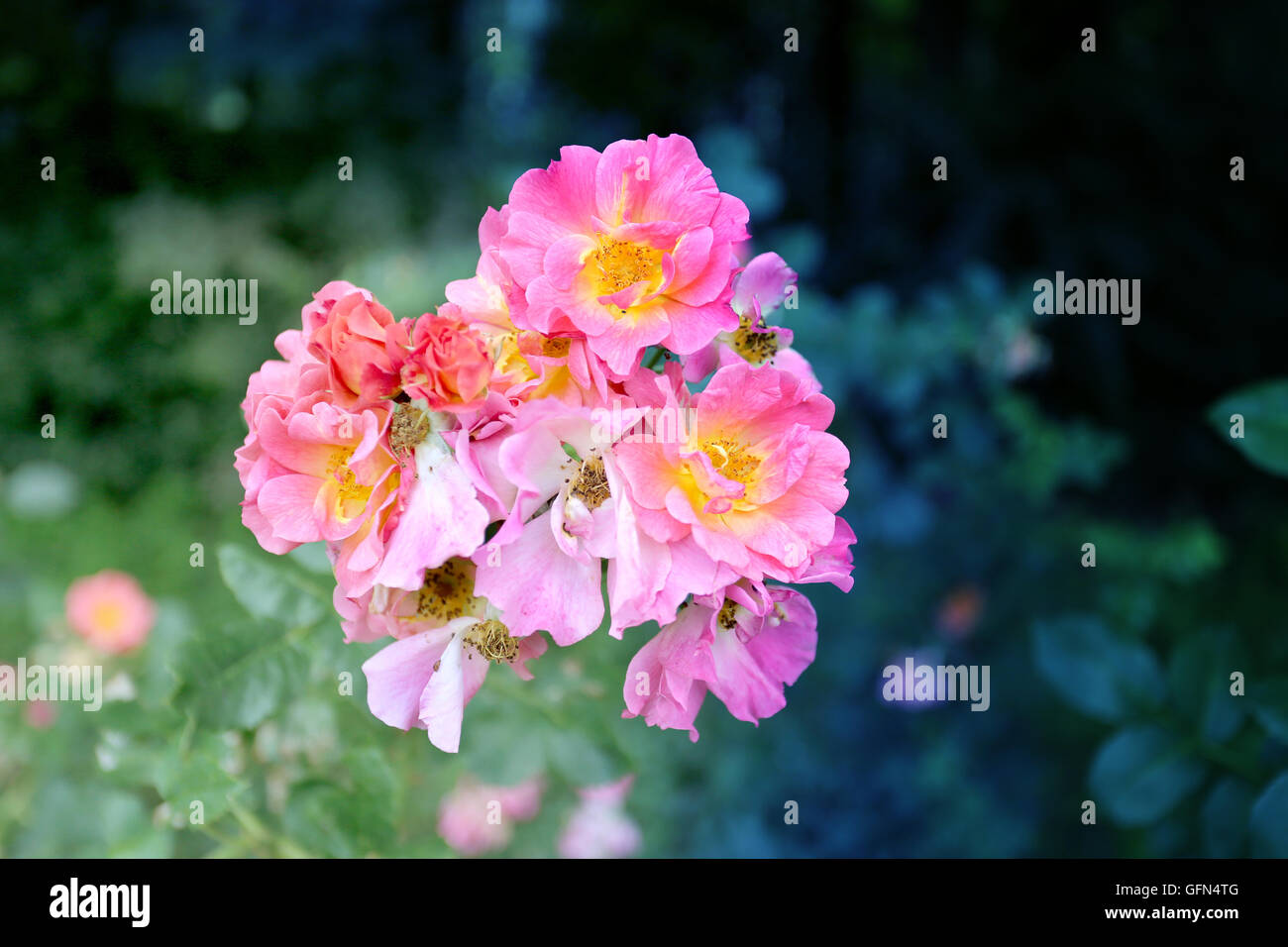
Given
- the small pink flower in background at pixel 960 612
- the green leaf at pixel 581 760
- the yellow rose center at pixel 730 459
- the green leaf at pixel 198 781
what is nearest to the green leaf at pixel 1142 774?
the green leaf at pixel 581 760

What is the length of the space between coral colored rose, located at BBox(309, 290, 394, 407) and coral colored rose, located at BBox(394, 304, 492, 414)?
0.06ft

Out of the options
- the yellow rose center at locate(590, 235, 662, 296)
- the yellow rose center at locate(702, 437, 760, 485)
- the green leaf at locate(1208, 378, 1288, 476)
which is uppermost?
the yellow rose center at locate(590, 235, 662, 296)

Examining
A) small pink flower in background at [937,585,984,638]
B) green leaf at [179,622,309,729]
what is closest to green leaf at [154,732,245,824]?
green leaf at [179,622,309,729]

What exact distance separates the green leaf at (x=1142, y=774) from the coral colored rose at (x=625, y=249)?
2.82ft

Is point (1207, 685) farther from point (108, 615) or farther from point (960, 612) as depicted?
point (108, 615)

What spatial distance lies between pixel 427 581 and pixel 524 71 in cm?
275

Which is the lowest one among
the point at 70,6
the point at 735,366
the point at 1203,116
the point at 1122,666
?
the point at 1122,666

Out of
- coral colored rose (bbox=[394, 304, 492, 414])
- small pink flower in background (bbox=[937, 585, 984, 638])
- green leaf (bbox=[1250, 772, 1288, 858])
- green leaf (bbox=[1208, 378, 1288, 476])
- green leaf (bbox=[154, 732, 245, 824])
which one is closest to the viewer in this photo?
coral colored rose (bbox=[394, 304, 492, 414])

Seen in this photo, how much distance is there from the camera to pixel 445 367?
0.65 m

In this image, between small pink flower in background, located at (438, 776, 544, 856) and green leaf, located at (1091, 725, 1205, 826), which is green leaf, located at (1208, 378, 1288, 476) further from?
small pink flower in background, located at (438, 776, 544, 856)

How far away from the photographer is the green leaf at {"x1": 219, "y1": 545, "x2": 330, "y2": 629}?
3.05 feet

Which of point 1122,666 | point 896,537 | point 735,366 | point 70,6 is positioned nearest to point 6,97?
point 70,6

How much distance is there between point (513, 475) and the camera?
649 millimetres
